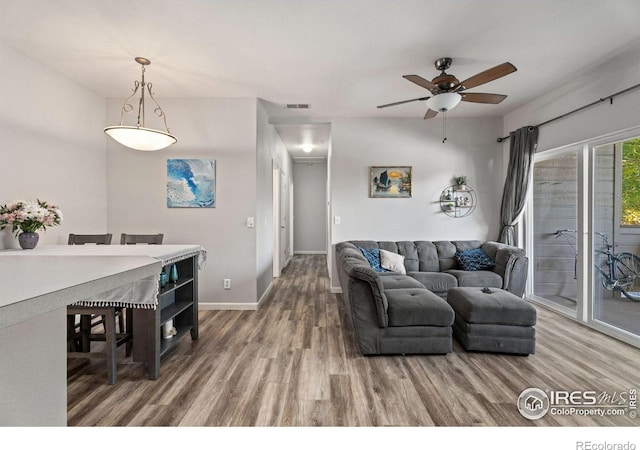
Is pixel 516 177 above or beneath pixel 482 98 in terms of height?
beneath

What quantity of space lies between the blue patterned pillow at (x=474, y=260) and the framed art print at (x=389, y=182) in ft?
3.87

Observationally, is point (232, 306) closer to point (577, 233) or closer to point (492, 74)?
point (492, 74)

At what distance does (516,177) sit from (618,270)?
162 cm

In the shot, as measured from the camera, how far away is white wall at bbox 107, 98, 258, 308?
12.2 ft

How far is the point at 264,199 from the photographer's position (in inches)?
169

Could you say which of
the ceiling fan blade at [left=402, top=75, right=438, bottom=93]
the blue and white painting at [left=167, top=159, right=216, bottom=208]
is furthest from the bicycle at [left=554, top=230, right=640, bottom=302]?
the blue and white painting at [left=167, top=159, right=216, bottom=208]

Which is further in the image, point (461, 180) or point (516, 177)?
point (461, 180)

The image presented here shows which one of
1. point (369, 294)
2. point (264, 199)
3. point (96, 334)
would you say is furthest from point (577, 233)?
point (96, 334)

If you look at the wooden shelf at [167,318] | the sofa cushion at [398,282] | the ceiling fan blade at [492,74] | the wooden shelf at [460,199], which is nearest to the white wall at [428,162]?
the wooden shelf at [460,199]

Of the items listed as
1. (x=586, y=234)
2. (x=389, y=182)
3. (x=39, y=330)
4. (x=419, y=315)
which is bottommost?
(x=419, y=315)

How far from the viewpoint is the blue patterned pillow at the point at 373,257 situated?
3871mm

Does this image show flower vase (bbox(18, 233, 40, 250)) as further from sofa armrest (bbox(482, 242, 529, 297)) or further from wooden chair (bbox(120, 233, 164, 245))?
sofa armrest (bbox(482, 242, 529, 297))
